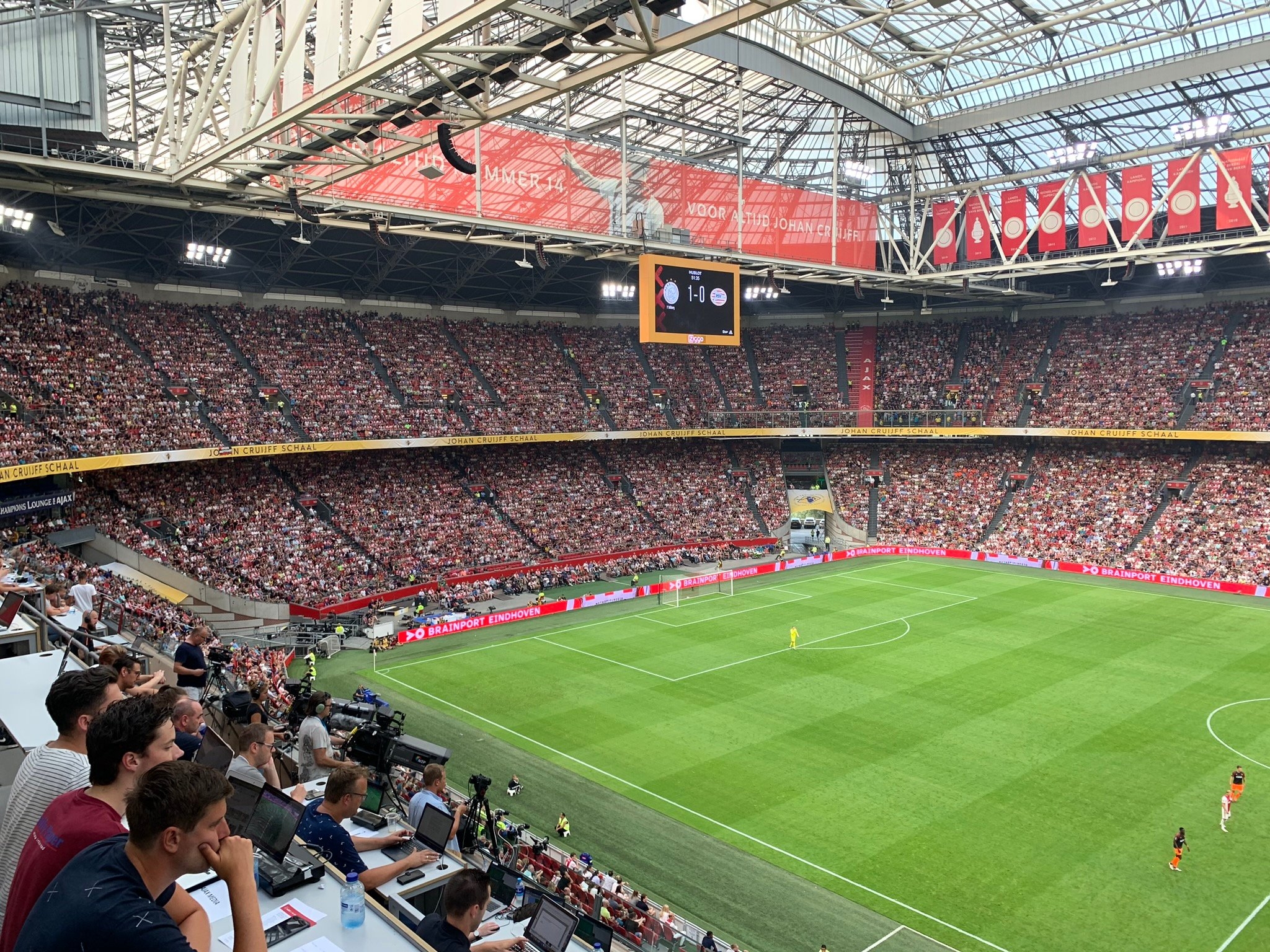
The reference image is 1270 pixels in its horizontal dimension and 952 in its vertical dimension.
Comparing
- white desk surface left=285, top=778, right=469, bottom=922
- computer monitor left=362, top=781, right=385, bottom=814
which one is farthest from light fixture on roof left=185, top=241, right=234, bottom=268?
white desk surface left=285, top=778, right=469, bottom=922

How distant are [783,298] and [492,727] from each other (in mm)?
48012

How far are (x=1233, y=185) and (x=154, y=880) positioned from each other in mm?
43434


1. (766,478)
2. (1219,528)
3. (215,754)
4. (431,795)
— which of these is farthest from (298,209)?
(1219,528)

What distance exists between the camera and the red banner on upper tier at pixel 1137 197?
3838 centimetres

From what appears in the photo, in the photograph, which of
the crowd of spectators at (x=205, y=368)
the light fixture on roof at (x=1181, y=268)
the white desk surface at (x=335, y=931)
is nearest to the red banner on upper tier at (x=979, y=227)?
the light fixture on roof at (x=1181, y=268)

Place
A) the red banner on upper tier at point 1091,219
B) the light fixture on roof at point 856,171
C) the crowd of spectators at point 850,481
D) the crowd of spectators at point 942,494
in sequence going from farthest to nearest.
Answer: the crowd of spectators at point 850,481 → the crowd of spectators at point 942,494 → the light fixture on roof at point 856,171 → the red banner on upper tier at point 1091,219

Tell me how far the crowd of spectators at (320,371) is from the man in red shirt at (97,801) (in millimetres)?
43893

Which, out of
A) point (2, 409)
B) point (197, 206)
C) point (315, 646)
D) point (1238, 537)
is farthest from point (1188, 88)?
point (2, 409)

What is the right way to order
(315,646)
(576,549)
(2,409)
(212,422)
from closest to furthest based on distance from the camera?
(2,409)
(315,646)
(212,422)
(576,549)

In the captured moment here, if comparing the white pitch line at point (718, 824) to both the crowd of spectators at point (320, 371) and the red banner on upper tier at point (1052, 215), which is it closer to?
the crowd of spectators at point (320, 371)

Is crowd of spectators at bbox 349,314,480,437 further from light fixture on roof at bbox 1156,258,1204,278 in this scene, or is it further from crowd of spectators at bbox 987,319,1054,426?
light fixture on roof at bbox 1156,258,1204,278

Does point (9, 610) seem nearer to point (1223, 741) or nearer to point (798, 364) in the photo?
point (1223, 741)

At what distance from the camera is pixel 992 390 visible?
6334cm

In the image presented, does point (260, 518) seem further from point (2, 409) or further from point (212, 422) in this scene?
point (2, 409)
